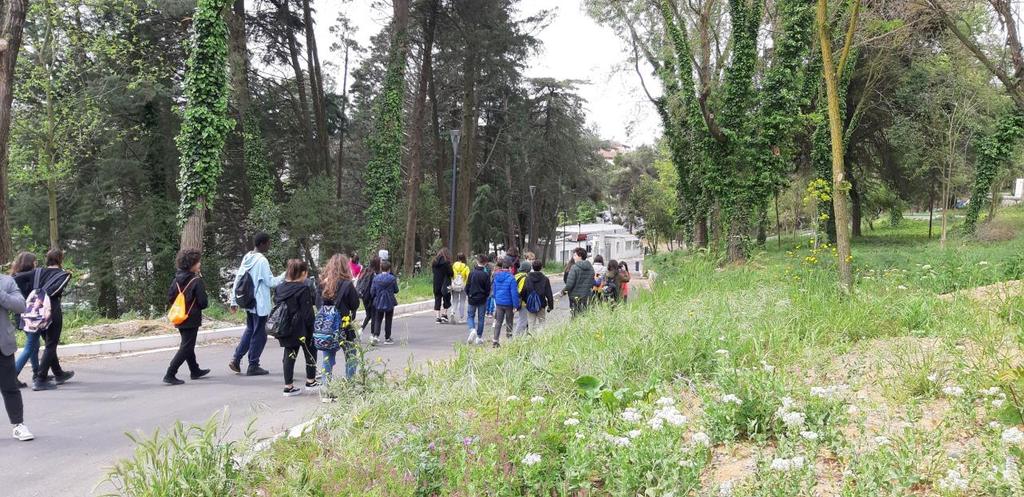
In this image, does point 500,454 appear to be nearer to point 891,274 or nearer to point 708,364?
point 708,364

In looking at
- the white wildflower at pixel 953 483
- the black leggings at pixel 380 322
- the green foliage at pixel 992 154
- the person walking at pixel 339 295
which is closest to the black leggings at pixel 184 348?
the person walking at pixel 339 295

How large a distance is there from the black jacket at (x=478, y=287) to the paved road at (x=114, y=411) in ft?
5.17

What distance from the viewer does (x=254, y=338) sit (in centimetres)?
868

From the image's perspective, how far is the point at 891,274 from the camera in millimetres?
10016

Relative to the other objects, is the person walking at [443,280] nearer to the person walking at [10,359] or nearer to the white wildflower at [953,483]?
the person walking at [10,359]

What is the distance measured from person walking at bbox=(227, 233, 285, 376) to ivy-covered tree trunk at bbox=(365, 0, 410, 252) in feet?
49.0

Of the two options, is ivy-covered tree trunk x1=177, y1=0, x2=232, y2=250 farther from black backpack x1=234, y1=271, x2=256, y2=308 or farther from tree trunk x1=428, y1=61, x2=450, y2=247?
tree trunk x1=428, y1=61, x2=450, y2=247

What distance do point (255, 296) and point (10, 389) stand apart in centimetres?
317

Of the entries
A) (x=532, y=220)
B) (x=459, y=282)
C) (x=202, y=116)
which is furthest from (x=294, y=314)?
(x=532, y=220)

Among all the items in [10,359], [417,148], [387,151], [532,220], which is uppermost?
[417,148]

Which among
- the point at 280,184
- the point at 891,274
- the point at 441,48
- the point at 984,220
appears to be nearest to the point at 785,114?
the point at 891,274

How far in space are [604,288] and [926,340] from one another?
20.4 feet

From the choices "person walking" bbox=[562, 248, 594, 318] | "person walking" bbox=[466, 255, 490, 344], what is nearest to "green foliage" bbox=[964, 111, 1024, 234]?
"person walking" bbox=[562, 248, 594, 318]

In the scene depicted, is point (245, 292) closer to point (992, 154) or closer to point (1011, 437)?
point (1011, 437)
